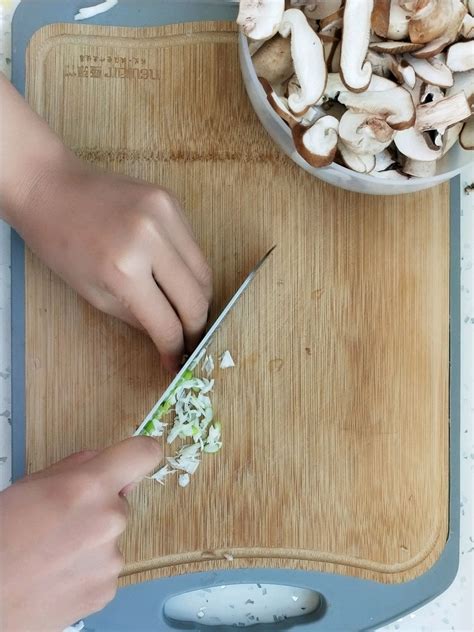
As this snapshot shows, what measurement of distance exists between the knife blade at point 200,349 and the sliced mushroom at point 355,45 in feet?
0.71

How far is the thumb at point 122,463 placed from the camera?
27.6 inches

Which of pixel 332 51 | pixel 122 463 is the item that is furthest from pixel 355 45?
pixel 122 463

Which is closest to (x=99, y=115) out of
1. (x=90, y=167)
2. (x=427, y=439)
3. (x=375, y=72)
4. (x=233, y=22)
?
(x=90, y=167)

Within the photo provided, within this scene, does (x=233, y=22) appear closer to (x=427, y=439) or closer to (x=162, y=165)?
(x=162, y=165)

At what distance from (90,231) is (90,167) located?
100 mm

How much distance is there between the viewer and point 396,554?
87 centimetres

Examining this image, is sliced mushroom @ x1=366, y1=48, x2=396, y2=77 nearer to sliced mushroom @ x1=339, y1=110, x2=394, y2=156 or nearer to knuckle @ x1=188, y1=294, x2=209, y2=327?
sliced mushroom @ x1=339, y1=110, x2=394, y2=156

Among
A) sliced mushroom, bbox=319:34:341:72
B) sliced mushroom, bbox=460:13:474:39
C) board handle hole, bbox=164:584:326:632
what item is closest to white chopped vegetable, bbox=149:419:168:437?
board handle hole, bbox=164:584:326:632

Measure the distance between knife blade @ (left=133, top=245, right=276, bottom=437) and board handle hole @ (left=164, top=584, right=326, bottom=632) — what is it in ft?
0.81

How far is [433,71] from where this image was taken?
2.54ft

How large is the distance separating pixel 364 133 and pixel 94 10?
1.19 ft

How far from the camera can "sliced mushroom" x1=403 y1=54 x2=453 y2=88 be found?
2.54 feet

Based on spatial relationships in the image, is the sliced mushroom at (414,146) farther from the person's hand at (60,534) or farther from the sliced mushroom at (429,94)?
the person's hand at (60,534)

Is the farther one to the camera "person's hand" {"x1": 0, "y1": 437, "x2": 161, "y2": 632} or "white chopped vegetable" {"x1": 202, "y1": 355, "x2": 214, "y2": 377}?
"white chopped vegetable" {"x1": 202, "y1": 355, "x2": 214, "y2": 377}
